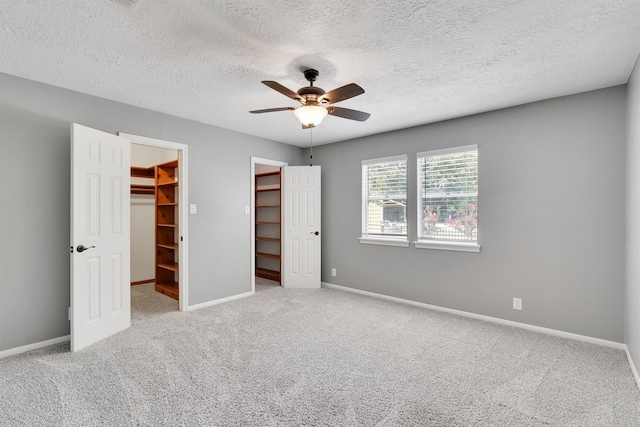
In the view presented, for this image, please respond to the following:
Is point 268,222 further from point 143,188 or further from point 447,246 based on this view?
point 447,246

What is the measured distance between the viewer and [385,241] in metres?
4.62

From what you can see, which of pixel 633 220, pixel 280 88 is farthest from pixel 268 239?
pixel 633 220

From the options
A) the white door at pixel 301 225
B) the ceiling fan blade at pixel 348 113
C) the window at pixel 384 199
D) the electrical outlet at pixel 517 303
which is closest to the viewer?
the ceiling fan blade at pixel 348 113

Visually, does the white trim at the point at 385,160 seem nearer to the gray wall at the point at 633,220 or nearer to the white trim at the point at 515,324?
the white trim at the point at 515,324

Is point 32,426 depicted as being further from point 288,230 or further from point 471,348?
point 288,230

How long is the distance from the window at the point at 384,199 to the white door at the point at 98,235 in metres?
3.24

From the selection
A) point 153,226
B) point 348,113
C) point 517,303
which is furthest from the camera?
point 153,226

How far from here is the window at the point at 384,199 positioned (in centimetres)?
454

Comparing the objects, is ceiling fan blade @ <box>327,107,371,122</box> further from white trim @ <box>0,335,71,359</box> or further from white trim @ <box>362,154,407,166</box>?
white trim @ <box>0,335,71,359</box>

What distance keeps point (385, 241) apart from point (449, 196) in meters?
1.13

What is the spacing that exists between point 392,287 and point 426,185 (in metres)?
1.55

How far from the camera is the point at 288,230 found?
17.7 feet

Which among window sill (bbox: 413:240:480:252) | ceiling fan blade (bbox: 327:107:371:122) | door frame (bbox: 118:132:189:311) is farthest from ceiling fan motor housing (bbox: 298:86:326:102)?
window sill (bbox: 413:240:480:252)

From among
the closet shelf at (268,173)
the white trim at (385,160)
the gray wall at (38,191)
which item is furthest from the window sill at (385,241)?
the gray wall at (38,191)
